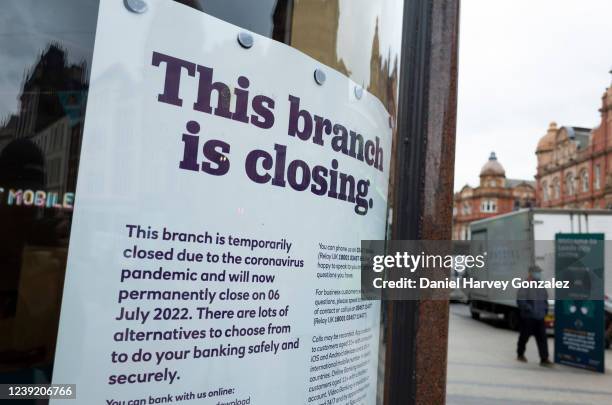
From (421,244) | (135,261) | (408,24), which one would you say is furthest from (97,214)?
(408,24)

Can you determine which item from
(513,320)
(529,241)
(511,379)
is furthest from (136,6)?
(513,320)

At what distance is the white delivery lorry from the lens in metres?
12.7

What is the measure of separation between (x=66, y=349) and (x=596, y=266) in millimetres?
10167

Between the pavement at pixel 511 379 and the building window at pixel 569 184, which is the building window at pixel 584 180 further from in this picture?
the pavement at pixel 511 379

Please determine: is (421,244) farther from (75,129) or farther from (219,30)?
(75,129)

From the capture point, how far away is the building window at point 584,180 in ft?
160

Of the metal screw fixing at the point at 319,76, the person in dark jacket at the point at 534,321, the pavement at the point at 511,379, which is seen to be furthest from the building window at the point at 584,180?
the metal screw fixing at the point at 319,76

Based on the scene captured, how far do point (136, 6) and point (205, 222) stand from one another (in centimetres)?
56

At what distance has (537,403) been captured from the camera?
6609 millimetres

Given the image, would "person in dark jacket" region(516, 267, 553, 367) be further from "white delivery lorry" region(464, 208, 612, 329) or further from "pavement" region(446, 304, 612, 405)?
"white delivery lorry" region(464, 208, 612, 329)

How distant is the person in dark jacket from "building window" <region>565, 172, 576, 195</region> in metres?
47.1

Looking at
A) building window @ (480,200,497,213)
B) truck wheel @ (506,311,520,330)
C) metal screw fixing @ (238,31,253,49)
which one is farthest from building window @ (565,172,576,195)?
metal screw fixing @ (238,31,253,49)

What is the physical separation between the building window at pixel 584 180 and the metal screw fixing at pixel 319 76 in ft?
179

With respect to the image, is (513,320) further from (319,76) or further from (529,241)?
(319,76)
